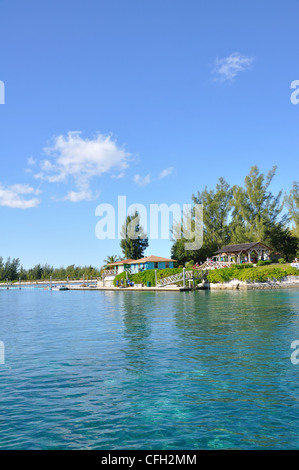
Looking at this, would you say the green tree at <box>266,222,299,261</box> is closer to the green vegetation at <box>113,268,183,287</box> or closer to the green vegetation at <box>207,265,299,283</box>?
the green vegetation at <box>207,265,299,283</box>

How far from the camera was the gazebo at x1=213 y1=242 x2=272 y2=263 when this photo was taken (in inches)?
2431

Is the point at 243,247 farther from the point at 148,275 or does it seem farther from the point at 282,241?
the point at 148,275

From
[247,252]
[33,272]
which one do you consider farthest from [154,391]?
[33,272]

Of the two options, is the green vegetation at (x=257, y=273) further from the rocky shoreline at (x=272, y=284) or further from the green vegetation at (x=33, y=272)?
the green vegetation at (x=33, y=272)

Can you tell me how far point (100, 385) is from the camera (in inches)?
386

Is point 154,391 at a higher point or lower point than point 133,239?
lower

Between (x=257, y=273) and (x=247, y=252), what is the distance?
1137 cm

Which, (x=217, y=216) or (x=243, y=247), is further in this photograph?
(x=217, y=216)

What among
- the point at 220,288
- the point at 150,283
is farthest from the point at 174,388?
the point at 150,283

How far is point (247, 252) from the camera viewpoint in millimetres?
62969

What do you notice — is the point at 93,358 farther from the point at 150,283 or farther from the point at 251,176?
the point at 251,176

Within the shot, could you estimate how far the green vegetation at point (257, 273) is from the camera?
51531mm

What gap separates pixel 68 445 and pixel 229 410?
3225 millimetres

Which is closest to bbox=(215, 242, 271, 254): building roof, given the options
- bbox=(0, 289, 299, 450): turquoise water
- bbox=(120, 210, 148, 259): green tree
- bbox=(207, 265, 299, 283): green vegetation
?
bbox=(207, 265, 299, 283): green vegetation
